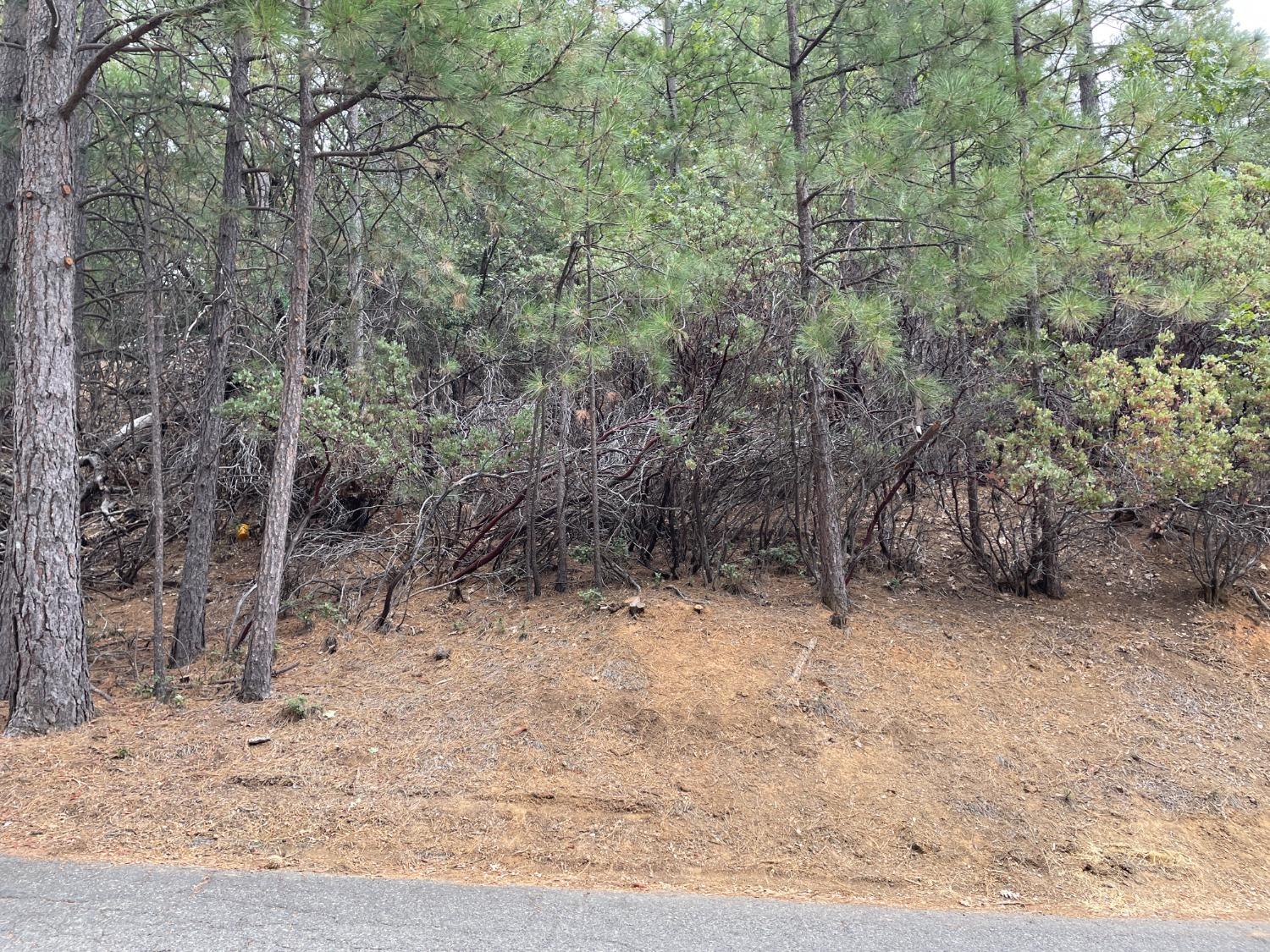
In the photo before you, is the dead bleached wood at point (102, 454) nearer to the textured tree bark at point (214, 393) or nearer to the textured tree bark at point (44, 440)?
the textured tree bark at point (214, 393)

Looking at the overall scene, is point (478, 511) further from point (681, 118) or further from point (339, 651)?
point (681, 118)

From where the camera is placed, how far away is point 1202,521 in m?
7.63

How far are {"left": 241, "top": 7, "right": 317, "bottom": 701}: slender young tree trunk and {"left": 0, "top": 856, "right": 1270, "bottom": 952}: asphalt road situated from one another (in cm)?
215

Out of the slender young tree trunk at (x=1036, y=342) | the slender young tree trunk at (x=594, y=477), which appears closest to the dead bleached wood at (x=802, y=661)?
the slender young tree trunk at (x=594, y=477)

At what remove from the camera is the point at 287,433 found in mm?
6477

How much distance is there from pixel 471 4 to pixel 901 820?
18.3 ft

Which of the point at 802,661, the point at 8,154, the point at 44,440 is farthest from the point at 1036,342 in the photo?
the point at 8,154

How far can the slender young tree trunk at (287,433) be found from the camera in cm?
647

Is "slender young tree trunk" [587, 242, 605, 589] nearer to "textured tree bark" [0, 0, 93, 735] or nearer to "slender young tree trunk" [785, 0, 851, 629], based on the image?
"slender young tree trunk" [785, 0, 851, 629]

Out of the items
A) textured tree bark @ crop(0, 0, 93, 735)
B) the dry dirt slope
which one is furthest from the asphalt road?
textured tree bark @ crop(0, 0, 93, 735)

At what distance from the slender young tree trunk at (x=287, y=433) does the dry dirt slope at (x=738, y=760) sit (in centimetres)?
52

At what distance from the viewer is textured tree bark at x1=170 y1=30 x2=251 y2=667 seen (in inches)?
299

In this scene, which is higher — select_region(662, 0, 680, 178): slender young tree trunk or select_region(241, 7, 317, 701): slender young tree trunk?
select_region(662, 0, 680, 178): slender young tree trunk

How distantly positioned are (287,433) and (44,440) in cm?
Result: 157
